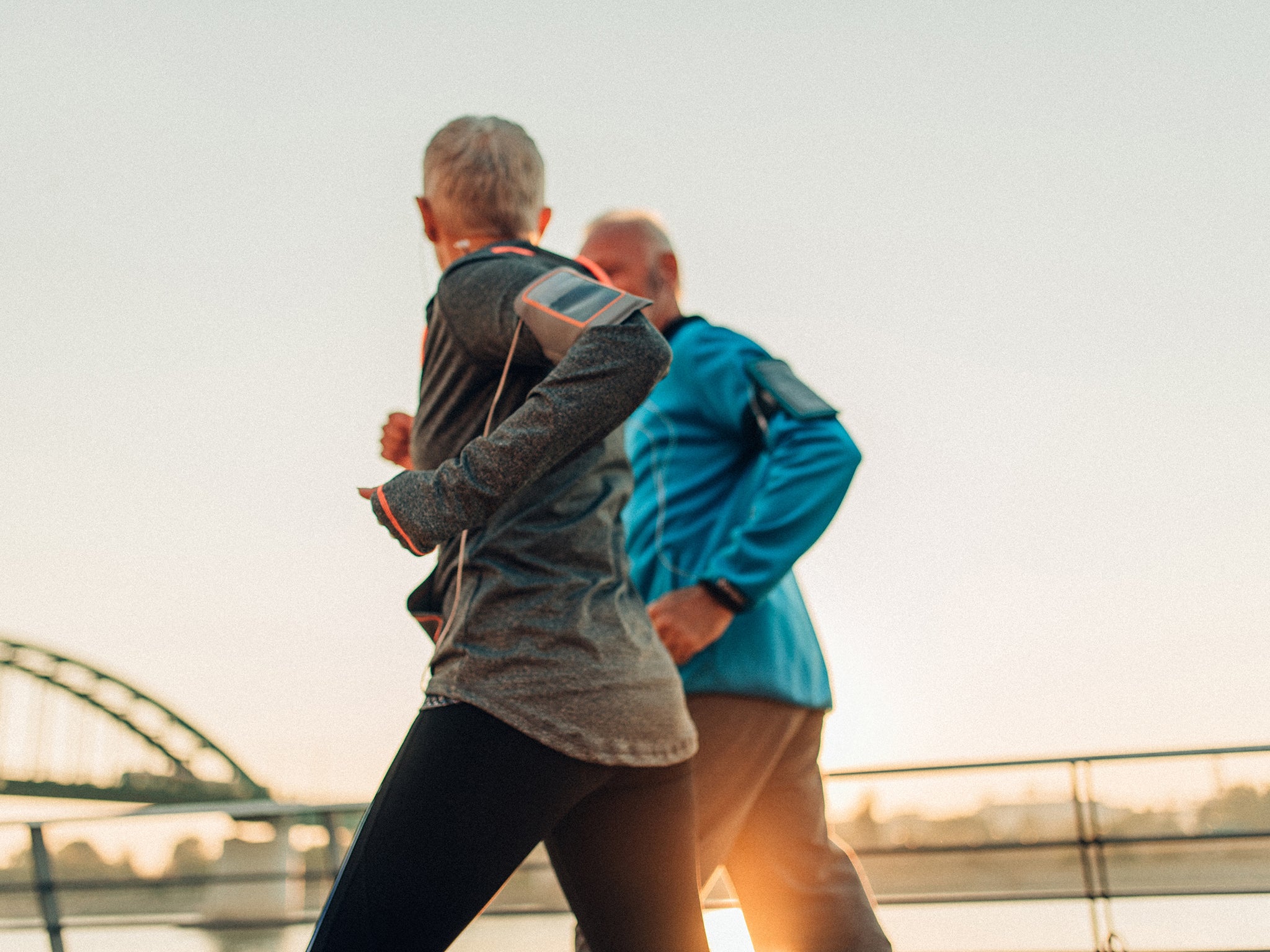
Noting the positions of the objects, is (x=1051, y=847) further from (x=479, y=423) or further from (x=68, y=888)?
(x=68, y=888)

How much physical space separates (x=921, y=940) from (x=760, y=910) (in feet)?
15.7

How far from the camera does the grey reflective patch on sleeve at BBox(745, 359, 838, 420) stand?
1.78 m

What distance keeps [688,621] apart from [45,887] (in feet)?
15.5

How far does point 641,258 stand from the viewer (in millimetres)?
2062

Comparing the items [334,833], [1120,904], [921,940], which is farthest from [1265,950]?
[334,833]

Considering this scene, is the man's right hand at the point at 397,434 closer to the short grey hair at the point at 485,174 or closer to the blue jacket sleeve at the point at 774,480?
the short grey hair at the point at 485,174

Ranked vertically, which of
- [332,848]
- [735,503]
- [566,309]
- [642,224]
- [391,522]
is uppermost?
[642,224]

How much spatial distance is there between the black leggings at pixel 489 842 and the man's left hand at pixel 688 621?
483 mm

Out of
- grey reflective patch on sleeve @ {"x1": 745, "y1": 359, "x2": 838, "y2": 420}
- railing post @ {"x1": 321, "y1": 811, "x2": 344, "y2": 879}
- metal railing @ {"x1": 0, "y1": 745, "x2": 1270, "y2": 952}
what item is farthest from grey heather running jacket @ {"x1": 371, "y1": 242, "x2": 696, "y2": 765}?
railing post @ {"x1": 321, "y1": 811, "x2": 344, "y2": 879}

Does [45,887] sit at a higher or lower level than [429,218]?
lower

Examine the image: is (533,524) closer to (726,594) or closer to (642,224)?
(726,594)

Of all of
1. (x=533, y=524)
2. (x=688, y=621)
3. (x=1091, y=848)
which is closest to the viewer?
(x=533, y=524)

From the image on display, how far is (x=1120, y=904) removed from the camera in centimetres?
407

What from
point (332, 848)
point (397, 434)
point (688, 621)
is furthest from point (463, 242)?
point (332, 848)
